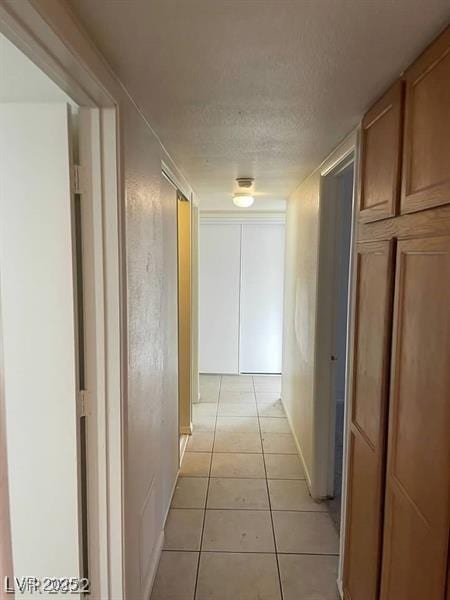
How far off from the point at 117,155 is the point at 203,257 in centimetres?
420

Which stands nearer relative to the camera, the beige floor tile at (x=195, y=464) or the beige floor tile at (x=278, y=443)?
the beige floor tile at (x=195, y=464)

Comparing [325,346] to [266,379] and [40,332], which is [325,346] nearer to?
[40,332]

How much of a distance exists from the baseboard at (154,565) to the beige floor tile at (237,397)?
7.92 feet

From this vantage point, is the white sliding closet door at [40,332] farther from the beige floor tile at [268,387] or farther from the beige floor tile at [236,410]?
the beige floor tile at [268,387]

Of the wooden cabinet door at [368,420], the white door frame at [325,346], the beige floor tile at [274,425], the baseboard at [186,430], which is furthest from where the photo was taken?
the beige floor tile at [274,425]

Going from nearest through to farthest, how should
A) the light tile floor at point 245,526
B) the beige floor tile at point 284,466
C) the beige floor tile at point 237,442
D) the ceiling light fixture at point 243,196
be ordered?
the light tile floor at point 245,526 → the beige floor tile at point 284,466 → the ceiling light fixture at point 243,196 → the beige floor tile at point 237,442

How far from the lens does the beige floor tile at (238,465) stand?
3076 mm

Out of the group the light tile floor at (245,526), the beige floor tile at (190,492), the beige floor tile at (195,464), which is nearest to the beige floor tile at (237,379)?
the light tile floor at (245,526)

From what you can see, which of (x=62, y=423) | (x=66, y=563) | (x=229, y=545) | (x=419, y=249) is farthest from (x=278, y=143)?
(x=229, y=545)


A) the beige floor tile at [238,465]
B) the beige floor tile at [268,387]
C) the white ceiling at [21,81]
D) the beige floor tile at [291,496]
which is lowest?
the beige floor tile at [291,496]

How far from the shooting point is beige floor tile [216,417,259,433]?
3869mm

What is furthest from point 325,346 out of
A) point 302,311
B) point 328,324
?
point 302,311

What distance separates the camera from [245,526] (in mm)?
2477

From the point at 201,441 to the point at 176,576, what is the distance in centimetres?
156
